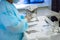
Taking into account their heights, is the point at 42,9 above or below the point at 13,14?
below

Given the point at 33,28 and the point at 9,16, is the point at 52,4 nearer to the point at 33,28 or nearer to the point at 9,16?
the point at 33,28

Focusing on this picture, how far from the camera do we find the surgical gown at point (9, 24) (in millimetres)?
1103

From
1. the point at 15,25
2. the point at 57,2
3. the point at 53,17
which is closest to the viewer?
the point at 15,25

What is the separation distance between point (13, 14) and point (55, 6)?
2.98ft

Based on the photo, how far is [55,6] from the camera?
197cm

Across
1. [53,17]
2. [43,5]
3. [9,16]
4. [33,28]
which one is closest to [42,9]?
[43,5]

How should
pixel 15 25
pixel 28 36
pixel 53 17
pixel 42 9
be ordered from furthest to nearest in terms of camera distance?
pixel 42 9 < pixel 53 17 < pixel 28 36 < pixel 15 25

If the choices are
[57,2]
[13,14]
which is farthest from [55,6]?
[13,14]

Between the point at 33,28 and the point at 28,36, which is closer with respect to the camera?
the point at 28,36

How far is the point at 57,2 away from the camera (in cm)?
194

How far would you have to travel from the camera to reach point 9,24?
1097 mm

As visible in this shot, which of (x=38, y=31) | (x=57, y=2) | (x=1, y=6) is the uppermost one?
(x=1, y=6)

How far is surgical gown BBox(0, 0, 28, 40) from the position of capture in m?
1.10

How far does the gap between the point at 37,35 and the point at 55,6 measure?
76 centimetres
